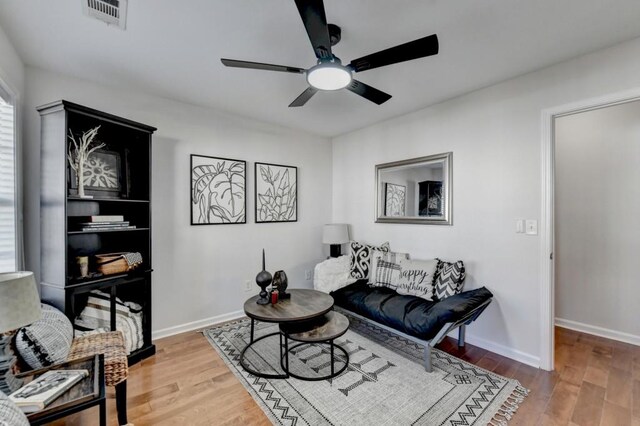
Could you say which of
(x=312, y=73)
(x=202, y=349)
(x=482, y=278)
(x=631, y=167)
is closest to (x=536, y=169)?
(x=482, y=278)

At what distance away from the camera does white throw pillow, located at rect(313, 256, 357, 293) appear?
3326mm

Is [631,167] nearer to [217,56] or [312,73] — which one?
[312,73]

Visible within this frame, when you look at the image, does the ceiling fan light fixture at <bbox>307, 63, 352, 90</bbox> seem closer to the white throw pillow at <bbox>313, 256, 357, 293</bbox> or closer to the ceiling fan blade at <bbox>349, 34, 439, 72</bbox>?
the ceiling fan blade at <bbox>349, 34, 439, 72</bbox>

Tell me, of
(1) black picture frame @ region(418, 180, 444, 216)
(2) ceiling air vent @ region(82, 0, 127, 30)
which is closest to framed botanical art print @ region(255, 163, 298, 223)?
(1) black picture frame @ region(418, 180, 444, 216)

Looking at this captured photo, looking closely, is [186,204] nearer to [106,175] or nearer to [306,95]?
[106,175]

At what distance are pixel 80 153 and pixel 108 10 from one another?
3.74 feet

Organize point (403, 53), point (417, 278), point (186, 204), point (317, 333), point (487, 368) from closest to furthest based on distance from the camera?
point (403, 53) < point (317, 333) < point (487, 368) < point (417, 278) < point (186, 204)

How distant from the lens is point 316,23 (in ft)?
4.55

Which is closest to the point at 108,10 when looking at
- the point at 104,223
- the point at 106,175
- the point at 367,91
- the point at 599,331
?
the point at 106,175

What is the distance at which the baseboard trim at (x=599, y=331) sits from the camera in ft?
9.09

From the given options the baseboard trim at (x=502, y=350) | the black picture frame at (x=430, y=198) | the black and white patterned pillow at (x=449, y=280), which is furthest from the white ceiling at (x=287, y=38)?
the baseboard trim at (x=502, y=350)

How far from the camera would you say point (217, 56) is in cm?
220

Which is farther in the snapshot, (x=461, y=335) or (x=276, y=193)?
(x=276, y=193)

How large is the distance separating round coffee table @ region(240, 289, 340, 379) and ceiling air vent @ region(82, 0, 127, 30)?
6.97 feet
